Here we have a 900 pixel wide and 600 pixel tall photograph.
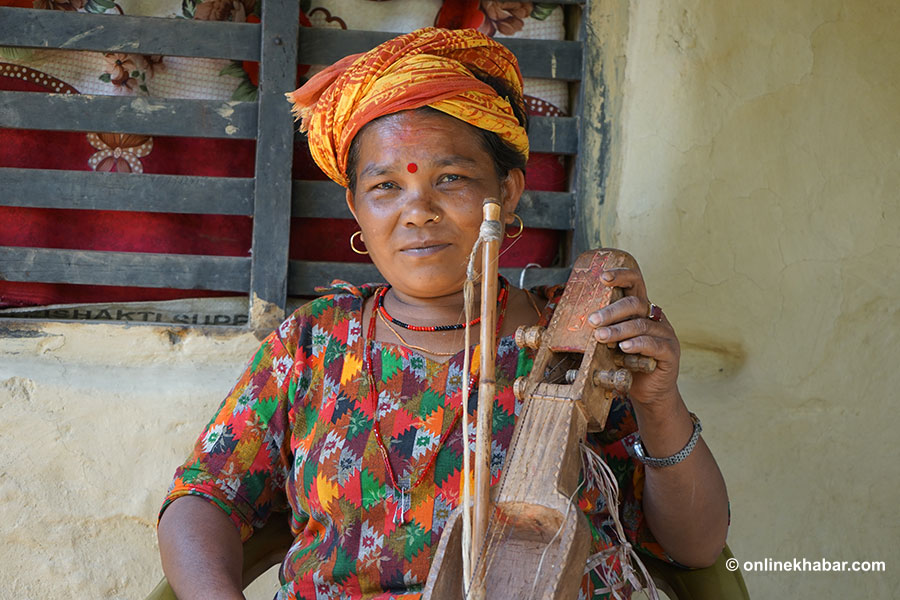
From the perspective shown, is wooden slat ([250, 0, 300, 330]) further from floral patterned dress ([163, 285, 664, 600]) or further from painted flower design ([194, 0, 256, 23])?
floral patterned dress ([163, 285, 664, 600])

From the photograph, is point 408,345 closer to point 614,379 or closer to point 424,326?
point 424,326

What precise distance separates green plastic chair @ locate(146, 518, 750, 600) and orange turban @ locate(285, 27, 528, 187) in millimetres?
798

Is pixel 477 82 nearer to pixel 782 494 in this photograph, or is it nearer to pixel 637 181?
pixel 637 181

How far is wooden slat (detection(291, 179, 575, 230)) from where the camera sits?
7.73 feet

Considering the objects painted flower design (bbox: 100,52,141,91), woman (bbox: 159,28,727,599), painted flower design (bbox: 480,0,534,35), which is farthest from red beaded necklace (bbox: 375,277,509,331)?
painted flower design (bbox: 100,52,141,91)

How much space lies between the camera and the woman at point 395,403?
1626mm

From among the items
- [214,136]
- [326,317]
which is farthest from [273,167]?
[326,317]

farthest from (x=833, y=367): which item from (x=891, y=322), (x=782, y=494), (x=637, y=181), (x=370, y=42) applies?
(x=370, y=42)

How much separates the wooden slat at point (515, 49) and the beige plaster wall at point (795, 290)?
0.57 feet

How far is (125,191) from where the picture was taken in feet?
7.55

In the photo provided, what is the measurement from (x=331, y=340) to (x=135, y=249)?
33.9 inches

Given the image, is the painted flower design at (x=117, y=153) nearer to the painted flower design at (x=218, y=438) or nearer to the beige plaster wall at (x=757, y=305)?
the beige plaster wall at (x=757, y=305)

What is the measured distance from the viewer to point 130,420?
2.24 metres

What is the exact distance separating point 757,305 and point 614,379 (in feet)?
3.88
